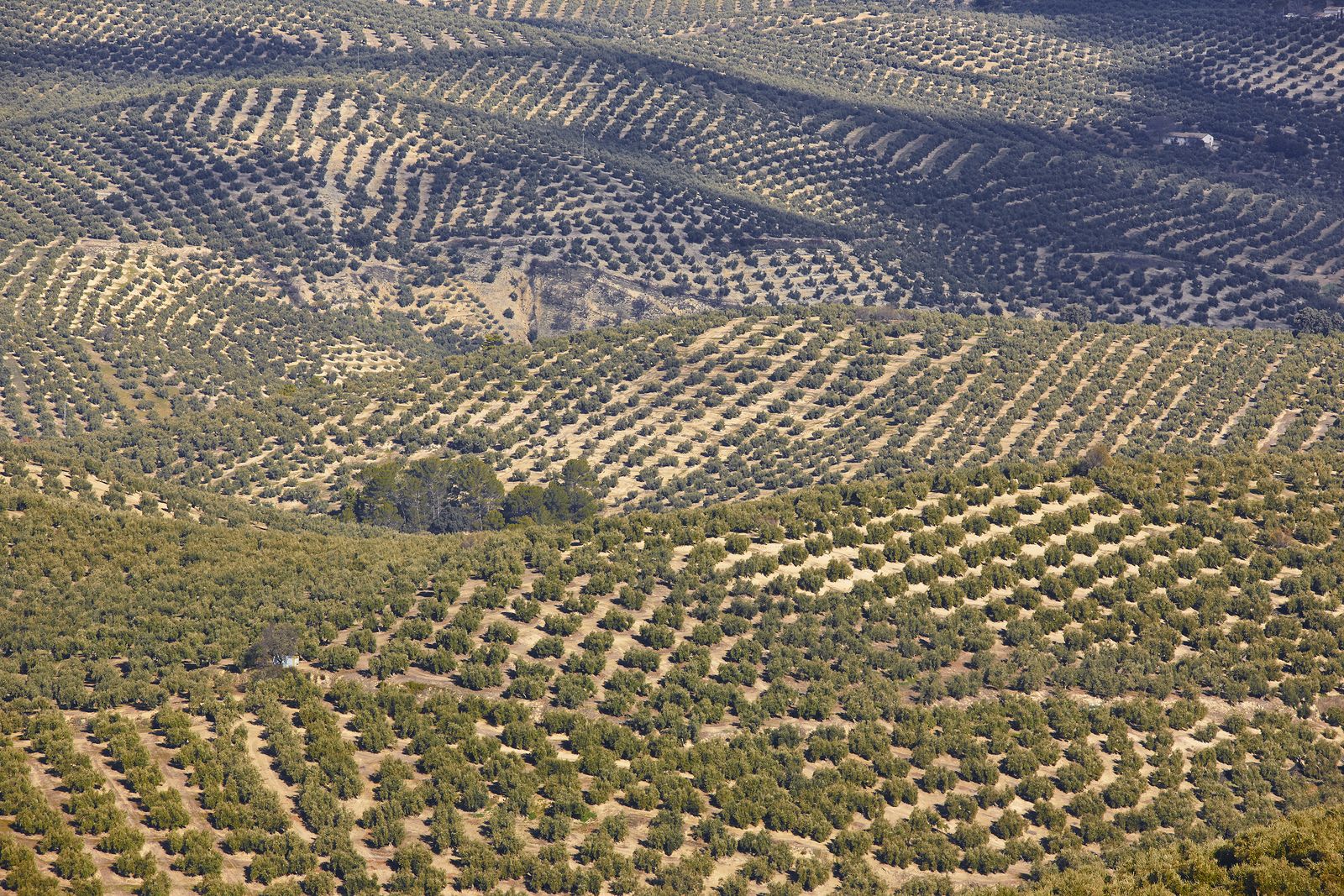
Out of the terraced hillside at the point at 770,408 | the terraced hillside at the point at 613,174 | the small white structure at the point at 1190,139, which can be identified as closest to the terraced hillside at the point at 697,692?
the terraced hillside at the point at 770,408

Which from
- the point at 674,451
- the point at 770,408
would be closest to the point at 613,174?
the point at 770,408

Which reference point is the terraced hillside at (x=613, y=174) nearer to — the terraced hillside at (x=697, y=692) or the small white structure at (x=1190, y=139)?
the small white structure at (x=1190, y=139)

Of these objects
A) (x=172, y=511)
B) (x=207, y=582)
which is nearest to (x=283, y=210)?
(x=172, y=511)

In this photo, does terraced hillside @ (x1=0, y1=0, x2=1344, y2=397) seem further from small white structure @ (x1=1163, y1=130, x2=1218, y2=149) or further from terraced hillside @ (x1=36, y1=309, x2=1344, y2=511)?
terraced hillside @ (x1=36, y1=309, x2=1344, y2=511)

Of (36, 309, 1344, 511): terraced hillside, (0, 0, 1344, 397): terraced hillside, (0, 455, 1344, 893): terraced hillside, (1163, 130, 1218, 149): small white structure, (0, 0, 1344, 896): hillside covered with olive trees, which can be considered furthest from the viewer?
(1163, 130, 1218, 149): small white structure

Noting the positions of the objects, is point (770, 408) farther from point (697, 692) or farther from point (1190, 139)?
point (1190, 139)

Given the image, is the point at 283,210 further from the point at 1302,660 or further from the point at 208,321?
the point at 1302,660

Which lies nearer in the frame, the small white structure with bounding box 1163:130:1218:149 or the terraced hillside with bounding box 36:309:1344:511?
the terraced hillside with bounding box 36:309:1344:511

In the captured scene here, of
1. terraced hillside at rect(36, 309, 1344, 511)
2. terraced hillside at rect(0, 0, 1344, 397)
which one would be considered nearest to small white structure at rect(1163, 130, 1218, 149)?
terraced hillside at rect(0, 0, 1344, 397)
